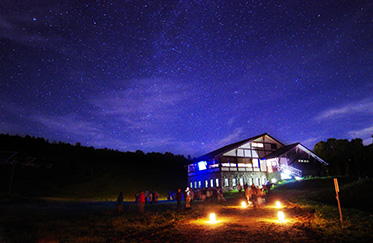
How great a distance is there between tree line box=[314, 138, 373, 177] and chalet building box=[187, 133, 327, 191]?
14095 millimetres

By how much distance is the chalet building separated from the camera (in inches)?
1500

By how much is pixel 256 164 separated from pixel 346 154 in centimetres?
2673

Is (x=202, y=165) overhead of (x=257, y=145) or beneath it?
beneath

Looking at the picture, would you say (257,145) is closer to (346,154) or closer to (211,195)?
(211,195)

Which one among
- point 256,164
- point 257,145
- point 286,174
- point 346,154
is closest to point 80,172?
point 256,164

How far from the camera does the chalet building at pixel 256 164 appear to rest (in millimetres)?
38094

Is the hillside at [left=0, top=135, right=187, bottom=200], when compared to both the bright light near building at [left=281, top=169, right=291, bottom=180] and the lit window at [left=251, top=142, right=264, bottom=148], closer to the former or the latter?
the lit window at [left=251, top=142, right=264, bottom=148]

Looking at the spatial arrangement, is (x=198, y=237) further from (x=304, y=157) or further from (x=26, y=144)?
(x=26, y=144)

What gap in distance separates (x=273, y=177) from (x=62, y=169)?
192ft

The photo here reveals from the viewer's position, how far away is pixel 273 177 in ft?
128

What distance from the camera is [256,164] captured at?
4044 centimetres

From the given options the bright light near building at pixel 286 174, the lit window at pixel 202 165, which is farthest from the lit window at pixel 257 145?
the lit window at pixel 202 165

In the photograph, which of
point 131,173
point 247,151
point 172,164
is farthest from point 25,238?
point 172,164

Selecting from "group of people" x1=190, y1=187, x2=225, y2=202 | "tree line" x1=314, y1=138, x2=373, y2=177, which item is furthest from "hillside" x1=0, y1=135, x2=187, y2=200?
"tree line" x1=314, y1=138, x2=373, y2=177
